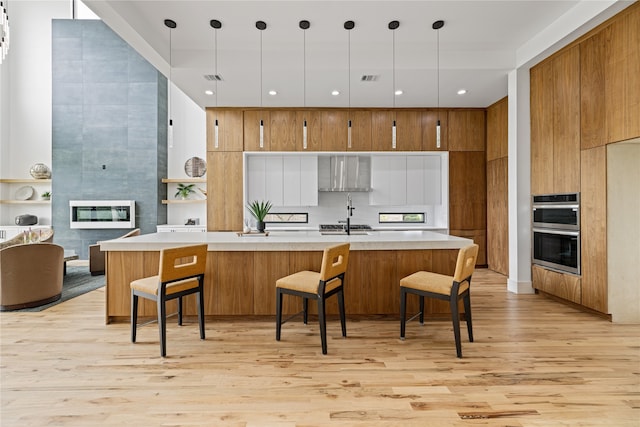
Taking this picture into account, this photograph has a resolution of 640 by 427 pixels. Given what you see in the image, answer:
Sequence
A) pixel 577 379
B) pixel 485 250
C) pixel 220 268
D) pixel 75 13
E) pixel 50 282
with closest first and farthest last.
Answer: pixel 577 379, pixel 220 268, pixel 50 282, pixel 485 250, pixel 75 13

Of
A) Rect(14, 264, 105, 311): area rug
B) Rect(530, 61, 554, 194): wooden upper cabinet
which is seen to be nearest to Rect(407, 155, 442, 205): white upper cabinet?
Rect(530, 61, 554, 194): wooden upper cabinet

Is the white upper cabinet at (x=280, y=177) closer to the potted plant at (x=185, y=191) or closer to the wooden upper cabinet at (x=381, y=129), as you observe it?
the wooden upper cabinet at (x=381, y=129)

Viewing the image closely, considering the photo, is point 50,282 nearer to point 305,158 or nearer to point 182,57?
point 182,57

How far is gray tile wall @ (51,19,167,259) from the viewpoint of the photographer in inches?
289

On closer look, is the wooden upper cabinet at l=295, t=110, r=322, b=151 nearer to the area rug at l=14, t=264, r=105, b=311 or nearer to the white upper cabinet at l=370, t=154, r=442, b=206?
the white upper cabinet at l=370, t=154, r=442, b=206

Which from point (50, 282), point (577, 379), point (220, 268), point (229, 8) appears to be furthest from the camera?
point (50, 282)

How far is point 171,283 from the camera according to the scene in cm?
270

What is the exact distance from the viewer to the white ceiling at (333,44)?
345 centimetres

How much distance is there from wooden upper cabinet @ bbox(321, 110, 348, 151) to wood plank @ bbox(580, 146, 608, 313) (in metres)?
3.53

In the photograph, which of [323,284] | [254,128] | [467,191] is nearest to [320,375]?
[323,284]

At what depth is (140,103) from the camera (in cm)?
744

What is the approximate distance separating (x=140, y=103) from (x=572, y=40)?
25.6 feet

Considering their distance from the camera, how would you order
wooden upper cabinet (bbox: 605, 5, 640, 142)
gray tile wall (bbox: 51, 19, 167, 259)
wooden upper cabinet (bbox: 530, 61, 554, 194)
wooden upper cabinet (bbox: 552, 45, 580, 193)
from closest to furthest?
1. wooden upper cabinet (bbox: 605, 5, 640, 142)
2. wooden upper cabinet (bbox: 552, 45, 580, 193)
3. wooden upper cabinet (bbox: 530, 61, 554, 194)
4. gray tile wall (bbox: 51, 19, 167, 259)

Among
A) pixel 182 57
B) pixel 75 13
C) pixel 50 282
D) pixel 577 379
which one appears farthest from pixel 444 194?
pixel 75 13
